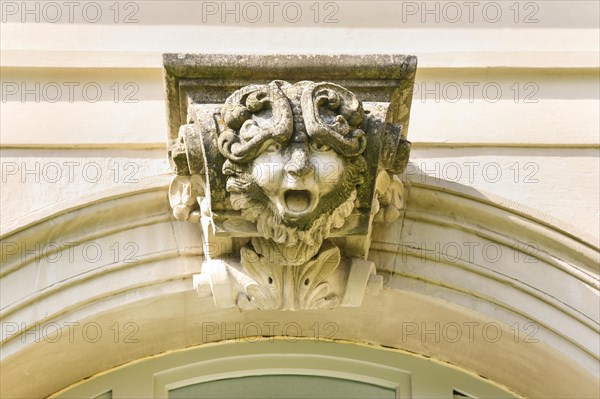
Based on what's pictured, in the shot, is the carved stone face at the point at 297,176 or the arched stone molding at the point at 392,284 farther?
the arched stone molding at the point at 392,284

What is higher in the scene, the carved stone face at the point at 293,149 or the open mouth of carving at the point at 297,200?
the carved stone face at the point at 293,149

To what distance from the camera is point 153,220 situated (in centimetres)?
500

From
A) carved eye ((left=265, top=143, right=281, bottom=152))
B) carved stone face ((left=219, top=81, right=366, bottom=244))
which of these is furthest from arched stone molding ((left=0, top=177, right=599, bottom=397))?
carved eye ((left=265, top=143, right=281, bottom=152))

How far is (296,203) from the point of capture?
4.50 m

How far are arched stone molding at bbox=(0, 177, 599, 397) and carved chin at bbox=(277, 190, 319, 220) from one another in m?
0.57

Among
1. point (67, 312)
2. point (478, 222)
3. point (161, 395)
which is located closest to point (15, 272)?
point (67, 312)

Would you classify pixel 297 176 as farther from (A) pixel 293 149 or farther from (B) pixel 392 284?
(B) pixel 392 284

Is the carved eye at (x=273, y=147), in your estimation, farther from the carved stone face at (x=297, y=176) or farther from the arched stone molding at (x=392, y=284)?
the arched stone molding at (x=392, y=284)

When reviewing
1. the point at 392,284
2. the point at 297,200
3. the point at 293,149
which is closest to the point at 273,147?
the point at 293,149

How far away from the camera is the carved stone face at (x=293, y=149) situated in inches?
175

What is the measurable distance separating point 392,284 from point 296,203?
2.13ft

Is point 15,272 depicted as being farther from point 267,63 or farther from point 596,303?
point 596,303

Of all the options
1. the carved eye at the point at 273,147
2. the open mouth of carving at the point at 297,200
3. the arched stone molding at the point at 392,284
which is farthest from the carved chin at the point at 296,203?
the arched stone molding at the point at 392,284

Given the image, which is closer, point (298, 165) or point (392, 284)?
point (298, 165)
